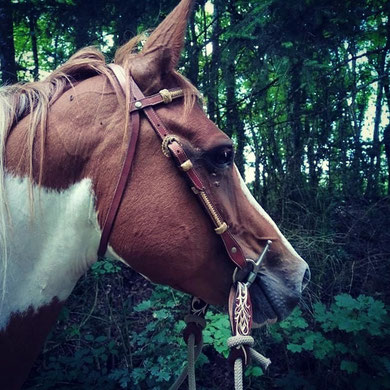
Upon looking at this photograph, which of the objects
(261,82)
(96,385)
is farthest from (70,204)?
(261,82)

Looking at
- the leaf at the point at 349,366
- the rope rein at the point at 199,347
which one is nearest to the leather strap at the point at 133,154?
the rope rein at the point at 199,347

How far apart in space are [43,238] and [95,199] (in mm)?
260

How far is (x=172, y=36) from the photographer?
156 cm

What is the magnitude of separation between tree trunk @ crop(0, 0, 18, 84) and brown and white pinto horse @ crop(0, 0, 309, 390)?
323cm

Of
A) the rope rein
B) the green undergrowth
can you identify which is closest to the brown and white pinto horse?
the rope rein

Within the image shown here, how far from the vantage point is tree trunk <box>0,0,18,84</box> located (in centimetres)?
429

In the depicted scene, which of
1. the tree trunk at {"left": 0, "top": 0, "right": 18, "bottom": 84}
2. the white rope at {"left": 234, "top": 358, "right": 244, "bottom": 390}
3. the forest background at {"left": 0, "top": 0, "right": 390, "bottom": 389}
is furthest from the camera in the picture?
the tree trunk at {"left": 0, "top": 0, "right": 18, "bottom": 84}

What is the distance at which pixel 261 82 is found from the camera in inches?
164

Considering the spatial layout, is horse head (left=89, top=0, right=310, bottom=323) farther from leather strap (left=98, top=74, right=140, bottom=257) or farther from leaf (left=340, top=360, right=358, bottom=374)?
leaf (left=340, top=360, right=358, bottom=374)

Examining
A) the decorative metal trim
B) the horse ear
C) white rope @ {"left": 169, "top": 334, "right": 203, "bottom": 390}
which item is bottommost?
Result: white rope @ {"left": 169, "top": 334, "right": 203, "bottom": 390}

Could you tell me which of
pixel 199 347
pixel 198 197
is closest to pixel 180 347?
pixel 199 347

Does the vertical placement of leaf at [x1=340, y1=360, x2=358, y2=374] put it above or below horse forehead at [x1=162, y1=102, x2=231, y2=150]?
below

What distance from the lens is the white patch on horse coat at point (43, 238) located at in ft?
4.66

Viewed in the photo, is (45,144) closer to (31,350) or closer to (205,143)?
(205,143)
